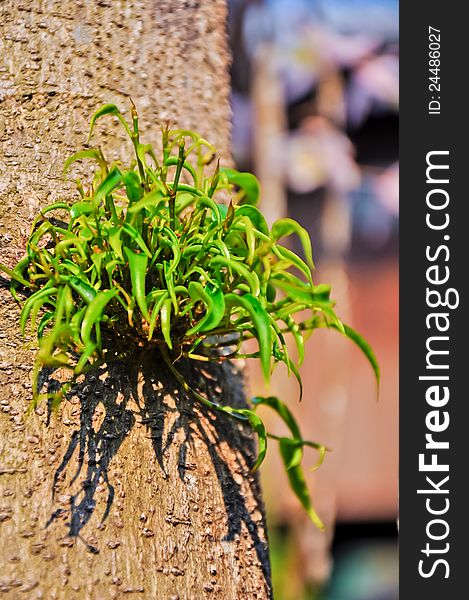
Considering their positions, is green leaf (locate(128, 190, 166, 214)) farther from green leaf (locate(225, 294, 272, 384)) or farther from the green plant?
green leaf (locate(225, 294, 272, 384))

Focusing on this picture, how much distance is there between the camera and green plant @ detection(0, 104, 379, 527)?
624 millimetres

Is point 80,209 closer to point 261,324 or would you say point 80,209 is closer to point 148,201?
point 148,201

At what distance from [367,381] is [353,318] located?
29 cm

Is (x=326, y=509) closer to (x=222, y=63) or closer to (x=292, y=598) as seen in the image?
(x=292, y=598)

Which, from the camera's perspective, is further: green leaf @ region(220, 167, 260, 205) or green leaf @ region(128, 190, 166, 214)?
green leaf @ region(220, 167, 260, 205)

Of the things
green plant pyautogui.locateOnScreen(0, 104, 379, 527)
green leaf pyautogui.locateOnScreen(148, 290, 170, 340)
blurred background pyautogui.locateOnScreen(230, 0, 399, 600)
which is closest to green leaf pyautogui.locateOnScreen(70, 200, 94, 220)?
green plant pyautogui.locateOnScreen(0, 104, 379, 527)

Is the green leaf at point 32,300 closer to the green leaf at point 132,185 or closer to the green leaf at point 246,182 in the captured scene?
the green leaf at point 132,185

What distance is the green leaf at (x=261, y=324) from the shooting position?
59 cm

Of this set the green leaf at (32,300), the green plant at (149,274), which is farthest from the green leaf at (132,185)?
the green leaf at (32,300)

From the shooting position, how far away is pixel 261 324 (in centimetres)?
61

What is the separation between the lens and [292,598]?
8.67ft

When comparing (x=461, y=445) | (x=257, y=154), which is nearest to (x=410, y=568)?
(x=461, y=445)

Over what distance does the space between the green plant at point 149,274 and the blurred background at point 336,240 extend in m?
1.94

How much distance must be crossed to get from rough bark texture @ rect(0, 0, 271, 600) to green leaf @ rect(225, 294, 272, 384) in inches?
5.1
